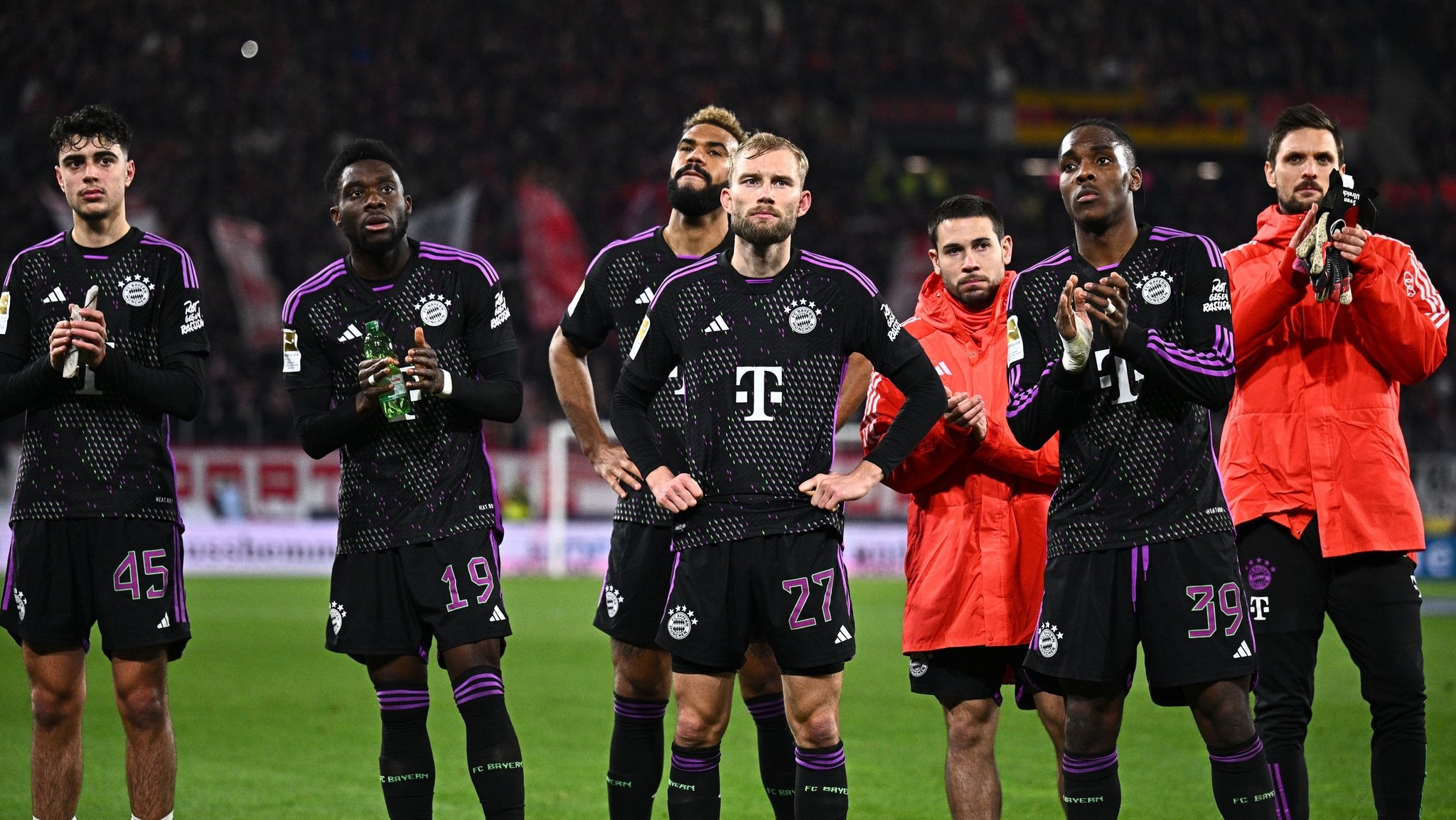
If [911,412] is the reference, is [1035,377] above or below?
above

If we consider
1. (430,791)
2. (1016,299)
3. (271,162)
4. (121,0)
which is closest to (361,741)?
(430,791)

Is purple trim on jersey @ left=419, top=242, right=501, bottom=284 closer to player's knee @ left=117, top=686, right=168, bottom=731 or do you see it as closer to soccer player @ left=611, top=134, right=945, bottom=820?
soccer player @ left=611, top=134, right=945, bottom=820

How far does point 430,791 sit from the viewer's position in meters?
5.04

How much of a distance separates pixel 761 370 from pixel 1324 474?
1942mm

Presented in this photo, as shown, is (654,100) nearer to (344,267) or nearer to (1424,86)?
(1424,86)

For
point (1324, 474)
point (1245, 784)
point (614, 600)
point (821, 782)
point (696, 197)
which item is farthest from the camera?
point (696, 197)

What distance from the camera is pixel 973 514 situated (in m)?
5.21

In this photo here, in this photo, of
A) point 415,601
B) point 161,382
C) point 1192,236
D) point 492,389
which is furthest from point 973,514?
point 161,382

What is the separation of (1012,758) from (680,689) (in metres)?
3.58

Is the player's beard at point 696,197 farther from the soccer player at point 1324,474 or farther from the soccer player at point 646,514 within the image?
the soccer player at point 1324,474

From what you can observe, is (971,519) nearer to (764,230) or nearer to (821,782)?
(821,782)

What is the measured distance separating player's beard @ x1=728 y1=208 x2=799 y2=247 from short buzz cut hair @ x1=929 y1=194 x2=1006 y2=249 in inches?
31.6

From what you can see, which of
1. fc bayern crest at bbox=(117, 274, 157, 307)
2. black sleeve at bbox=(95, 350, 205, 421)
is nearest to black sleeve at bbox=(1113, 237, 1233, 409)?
black sleeve at bbox=(95, 350, 205, 421)

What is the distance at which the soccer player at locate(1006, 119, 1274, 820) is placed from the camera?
14.3 ft
